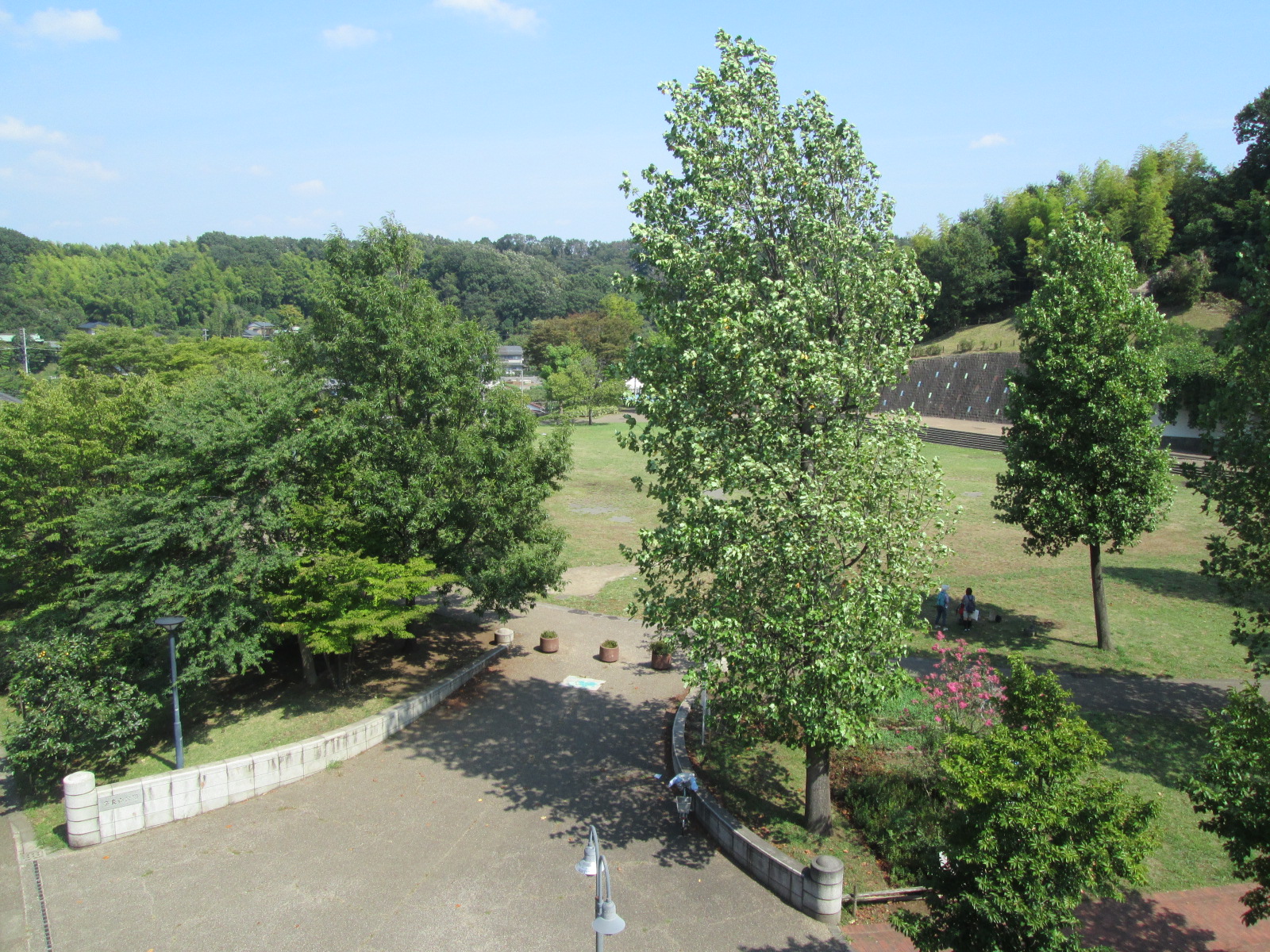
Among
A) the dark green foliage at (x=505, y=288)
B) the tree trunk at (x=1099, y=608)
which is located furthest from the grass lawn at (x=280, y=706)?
the dark green foliage at (x=505, y=288)

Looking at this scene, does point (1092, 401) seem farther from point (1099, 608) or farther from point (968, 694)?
point (968, 694)

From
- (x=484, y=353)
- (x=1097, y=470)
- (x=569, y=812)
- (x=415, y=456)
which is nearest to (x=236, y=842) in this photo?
(x=569, y=812)

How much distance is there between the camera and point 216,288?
138625mm

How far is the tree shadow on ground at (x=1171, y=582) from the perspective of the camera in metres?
20.3

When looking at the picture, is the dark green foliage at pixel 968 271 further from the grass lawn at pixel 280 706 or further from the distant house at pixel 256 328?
the distant house at pixel 256 328

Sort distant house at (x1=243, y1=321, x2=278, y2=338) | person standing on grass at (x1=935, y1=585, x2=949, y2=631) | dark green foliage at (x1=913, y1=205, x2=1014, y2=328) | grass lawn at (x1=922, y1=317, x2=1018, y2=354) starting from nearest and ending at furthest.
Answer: person standing on grass at (x1=935, y1=585, x2=949, y2=631) → grass lawn at (x1=922, y1=317, x2=1018, y2=354) → dark green foliage at (x1=913, y1=205, x2=1014, y2=328) → distant house at (x1=243, y1=321, x2=278, y2=338)

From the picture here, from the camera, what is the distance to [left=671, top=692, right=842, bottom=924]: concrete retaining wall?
908 centimetres

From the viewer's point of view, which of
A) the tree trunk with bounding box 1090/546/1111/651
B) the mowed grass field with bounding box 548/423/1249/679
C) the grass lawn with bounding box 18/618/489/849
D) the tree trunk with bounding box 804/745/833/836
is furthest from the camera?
the tree trunk with bounding box 1090/546/1111/651

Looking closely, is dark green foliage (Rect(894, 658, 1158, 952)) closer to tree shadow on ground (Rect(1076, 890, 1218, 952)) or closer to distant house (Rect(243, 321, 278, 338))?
tree shadow on ground (Rect(1076, 890, 1218, 952))

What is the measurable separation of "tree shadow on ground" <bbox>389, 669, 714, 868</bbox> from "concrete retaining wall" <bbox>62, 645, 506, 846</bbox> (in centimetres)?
102

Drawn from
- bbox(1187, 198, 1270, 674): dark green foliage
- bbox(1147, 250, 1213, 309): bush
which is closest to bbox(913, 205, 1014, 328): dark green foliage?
bbox(1147, 250, 1213, 309): bush

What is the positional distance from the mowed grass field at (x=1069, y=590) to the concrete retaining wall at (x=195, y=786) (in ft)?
28.1

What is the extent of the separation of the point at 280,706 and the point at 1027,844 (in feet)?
44.7

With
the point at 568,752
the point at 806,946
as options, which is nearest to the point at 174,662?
the point at 568,752
